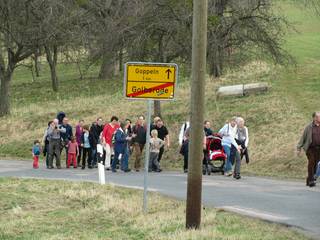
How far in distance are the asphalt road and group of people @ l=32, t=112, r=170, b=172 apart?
2.27ft

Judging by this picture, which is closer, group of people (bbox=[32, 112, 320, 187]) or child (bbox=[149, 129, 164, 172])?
group of people (bbox=[32, 112, 320, 187])

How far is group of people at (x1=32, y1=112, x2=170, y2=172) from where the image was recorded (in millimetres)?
22562

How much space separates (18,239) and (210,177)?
9.42 meters

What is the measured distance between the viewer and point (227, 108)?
31.8 meters

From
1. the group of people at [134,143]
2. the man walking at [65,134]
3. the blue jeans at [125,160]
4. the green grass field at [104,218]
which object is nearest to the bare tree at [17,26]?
the group of people at [134,143]

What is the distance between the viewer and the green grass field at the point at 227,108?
82.3ft

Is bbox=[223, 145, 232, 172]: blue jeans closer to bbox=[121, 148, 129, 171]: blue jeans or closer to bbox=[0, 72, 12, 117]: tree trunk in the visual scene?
bbox=[121, 148, 129, 171]: blue jeans

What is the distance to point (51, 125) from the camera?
24266 mm

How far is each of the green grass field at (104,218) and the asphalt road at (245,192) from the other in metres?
0.63

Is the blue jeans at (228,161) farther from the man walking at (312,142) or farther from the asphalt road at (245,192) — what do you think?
the man walking at (312,142)

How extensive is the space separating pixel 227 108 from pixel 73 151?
9.15m

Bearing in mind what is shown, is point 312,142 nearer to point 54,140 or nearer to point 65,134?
point 54,140

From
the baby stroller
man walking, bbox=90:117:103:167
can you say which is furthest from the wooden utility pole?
man walking, bbox=90:117:103:167

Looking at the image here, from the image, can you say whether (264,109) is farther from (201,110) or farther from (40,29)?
(201,110)
